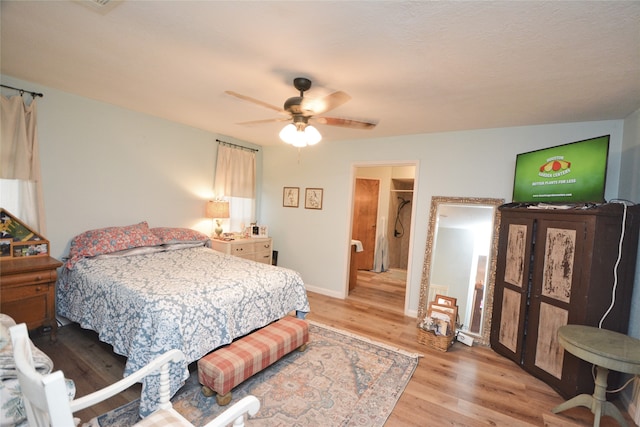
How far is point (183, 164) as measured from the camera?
13.1 ft

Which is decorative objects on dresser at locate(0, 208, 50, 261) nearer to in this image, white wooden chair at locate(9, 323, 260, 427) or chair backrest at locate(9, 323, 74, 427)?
white wooden chair at locate(9, 323, 260, 427)

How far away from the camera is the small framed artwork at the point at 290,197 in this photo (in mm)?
4781

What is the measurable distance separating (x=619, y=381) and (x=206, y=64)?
4135 millimetres

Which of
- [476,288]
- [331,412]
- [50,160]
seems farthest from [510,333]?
[50,160]

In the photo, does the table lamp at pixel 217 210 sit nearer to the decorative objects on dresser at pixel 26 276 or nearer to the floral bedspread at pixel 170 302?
the floral bedspread at pixel 170 302

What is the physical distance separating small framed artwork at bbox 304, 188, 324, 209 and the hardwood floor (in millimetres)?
1931

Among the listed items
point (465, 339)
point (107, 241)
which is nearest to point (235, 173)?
point (107, 241)

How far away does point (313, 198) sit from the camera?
4.59 m

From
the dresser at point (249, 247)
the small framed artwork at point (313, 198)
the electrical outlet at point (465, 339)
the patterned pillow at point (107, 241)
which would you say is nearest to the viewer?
the patterned pillow at point (107, 241)

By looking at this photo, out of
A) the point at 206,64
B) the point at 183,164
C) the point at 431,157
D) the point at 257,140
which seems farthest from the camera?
the point at 257,140

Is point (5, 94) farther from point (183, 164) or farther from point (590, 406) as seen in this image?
point (590, 406)

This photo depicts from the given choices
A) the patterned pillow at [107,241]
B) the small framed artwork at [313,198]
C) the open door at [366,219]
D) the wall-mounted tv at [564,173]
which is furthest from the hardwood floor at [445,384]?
the open door at [366,219]

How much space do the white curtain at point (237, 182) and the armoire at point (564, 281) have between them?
151 inches

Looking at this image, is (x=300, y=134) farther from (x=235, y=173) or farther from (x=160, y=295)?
(x=235, y=173)
